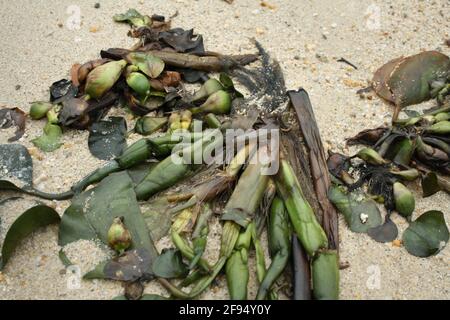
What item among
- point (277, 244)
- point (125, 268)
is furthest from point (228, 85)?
point (125, 268)

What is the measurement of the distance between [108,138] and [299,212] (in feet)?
2.69

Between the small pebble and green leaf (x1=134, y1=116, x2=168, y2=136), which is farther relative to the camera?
green leaf (x1=134, y1=116, x2=168, y2=136)

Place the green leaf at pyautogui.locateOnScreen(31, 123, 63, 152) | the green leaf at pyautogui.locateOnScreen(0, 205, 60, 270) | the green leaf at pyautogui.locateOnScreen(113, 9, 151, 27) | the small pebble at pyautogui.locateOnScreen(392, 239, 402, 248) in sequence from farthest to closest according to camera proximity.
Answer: the green leaf at pyautogui.locateOnScreen(113, 9, 151, 27), the green leaf at pyautogui.locateOnScreen(31, 123, 63, 152), the small pebble at pyautogui.locateOnScreen(392, 239, 402, 248), the green leaf at pyautogui.locateOnScreen(0, 205, 60, 270)

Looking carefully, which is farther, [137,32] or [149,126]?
[137,32]

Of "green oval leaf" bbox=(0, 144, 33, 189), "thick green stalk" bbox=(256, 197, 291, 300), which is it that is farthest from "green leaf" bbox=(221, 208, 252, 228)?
"green oval leaf" bbox=(0, 144, 33, 189)

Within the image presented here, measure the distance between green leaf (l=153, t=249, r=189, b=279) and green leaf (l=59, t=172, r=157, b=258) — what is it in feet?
0.15

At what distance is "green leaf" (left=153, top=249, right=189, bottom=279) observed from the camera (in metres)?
1.62

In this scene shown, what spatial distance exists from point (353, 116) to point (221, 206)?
76cm

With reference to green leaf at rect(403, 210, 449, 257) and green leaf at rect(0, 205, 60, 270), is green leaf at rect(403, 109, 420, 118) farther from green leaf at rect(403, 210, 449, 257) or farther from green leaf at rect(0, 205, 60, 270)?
green leaf at rect(0, 205, 60, 270)

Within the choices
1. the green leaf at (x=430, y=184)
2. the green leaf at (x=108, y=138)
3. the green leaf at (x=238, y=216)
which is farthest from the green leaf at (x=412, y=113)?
the green leaf at (x=108, y=138)

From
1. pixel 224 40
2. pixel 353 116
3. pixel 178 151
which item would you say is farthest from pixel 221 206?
pixel 224 40

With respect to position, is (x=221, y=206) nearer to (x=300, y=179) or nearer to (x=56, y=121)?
(x=300, y=179)

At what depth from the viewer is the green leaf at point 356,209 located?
1.83 meters

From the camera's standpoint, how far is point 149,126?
6.92 ft
